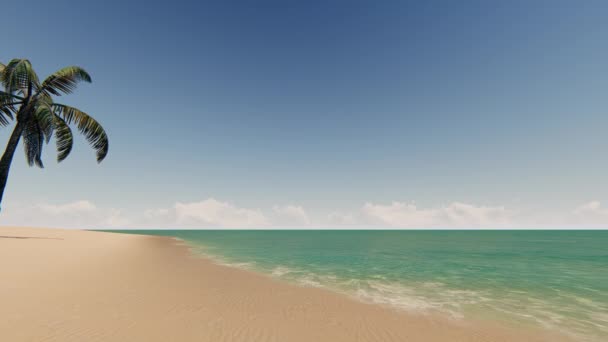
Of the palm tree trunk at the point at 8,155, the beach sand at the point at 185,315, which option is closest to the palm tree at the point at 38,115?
the palm tree trunk at the point at 8,155

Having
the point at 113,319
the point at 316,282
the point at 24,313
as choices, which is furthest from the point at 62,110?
the point at 316,282

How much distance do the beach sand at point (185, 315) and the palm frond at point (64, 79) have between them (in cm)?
1318

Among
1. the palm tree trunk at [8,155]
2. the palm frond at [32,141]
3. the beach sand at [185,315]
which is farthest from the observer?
the palm frond at [32,141]

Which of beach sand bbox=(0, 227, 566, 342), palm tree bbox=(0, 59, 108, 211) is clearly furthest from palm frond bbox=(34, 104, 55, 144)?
beach sand bbox=(0, 227, 566, 342)

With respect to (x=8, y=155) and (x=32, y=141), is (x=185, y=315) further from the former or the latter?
(x=32, y=141)

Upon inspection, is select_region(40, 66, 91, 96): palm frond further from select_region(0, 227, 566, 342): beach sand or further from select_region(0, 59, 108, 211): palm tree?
select_region(0, 227, 566, 342): beach sand

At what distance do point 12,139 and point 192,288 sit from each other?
675 inches

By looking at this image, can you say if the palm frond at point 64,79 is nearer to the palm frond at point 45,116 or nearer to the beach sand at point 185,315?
the palm frond at point 45,116

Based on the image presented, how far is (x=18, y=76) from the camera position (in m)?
16.5

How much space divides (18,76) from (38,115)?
142 inches

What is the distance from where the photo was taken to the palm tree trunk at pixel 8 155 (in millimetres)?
15789

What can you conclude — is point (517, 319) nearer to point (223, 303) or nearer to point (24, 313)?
point (223, 303)

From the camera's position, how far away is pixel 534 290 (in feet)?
58.3

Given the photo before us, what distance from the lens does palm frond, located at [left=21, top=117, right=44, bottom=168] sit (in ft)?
58.9
